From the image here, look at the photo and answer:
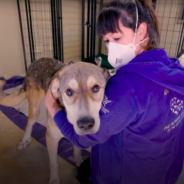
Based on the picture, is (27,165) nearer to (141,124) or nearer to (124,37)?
(141,124)

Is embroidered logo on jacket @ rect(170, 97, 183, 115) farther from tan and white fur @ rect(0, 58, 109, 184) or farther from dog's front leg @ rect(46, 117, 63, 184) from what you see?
dog's front leg @ rect(46, 117, 63, 184)

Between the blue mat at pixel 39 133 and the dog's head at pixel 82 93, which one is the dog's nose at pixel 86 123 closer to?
the dog's head at pixel 82 93

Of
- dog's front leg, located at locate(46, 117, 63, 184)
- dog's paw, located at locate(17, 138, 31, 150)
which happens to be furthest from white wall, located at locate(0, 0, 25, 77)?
dog's front leg, located at locate(46, 117, 63, 184)

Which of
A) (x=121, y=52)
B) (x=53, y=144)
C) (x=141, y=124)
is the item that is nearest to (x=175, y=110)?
(x=141, y=124)

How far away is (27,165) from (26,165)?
10 millimetres

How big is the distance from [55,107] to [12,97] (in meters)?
1.03

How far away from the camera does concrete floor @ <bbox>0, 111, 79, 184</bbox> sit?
64.6 inches

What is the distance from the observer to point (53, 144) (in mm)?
1515

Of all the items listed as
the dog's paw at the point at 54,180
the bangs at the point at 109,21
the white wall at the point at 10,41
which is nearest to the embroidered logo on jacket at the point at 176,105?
the bangs at the point at 109,21

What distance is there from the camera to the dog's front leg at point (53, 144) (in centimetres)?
148

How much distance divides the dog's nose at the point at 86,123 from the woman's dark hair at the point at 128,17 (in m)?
0.56

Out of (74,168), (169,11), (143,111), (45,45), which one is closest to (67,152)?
(74,168)

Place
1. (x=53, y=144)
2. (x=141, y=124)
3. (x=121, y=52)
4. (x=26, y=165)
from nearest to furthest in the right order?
(x=141, y=124), (x=121, y=52), (x=53, y=144), (x=26, y=165)

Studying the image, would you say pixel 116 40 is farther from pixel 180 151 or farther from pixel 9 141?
pixel 9 141
